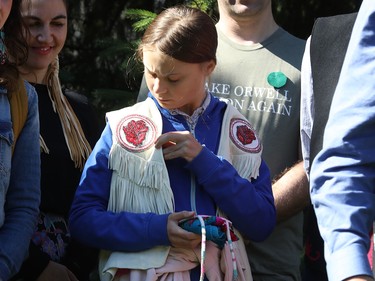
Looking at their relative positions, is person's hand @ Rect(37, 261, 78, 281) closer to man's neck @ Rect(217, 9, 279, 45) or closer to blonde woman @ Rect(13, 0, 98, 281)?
blonde woman @ Rect(13, 0, 98, 281)

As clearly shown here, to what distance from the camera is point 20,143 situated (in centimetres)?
293

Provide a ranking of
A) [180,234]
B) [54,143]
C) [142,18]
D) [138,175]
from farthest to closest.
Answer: [142,18], [54,143], [138,175], [180,234]

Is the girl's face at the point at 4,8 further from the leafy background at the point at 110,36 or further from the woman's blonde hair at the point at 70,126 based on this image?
the leafy background at the point at 110,36

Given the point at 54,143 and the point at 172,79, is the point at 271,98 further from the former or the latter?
the point at 54,143

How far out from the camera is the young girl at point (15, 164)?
280 centimetres

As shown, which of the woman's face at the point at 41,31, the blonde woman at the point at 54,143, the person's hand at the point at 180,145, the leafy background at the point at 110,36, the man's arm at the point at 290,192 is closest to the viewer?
the person's hand at the point at 180,145

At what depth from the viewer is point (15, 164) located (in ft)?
9.61

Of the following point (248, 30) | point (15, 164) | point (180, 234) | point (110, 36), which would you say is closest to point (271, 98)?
point (248, 30)

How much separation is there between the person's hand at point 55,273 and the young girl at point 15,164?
18cm

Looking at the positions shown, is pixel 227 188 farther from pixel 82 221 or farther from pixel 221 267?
pixel 82 221

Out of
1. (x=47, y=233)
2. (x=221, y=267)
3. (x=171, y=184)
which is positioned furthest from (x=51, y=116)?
(x=221, y=267)

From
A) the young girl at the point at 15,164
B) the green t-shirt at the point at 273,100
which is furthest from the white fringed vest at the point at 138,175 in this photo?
the green t-shirt at the point at 273,100

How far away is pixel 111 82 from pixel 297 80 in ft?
6.37

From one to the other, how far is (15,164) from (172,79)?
635mm
